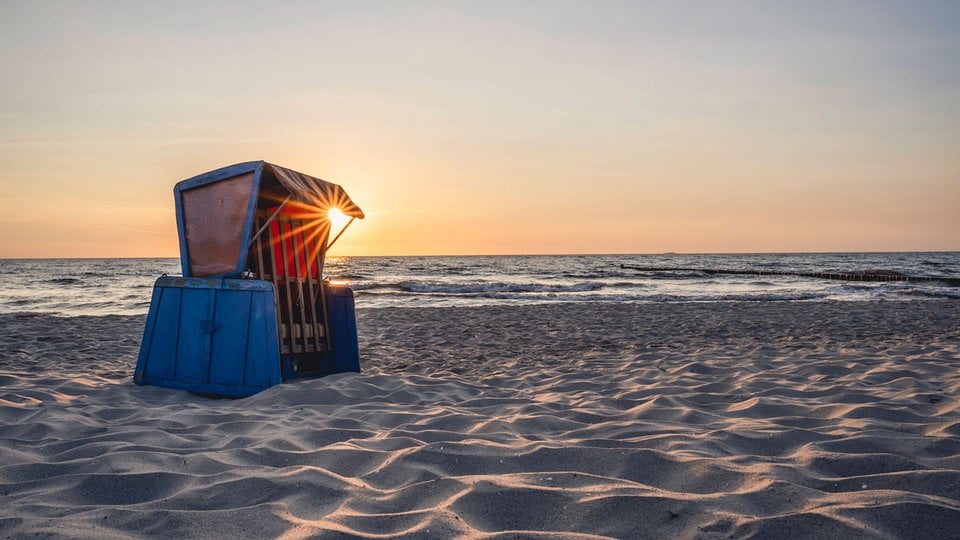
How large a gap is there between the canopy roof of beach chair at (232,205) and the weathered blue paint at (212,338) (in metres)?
0.29

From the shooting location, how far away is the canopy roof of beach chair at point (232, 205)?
5.61 meters

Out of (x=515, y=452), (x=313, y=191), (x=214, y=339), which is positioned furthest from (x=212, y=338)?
(x=515, y=452)

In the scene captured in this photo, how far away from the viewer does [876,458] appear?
305cm

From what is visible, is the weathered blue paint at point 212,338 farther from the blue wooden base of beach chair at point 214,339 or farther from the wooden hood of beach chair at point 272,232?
the wooden hood of beach chair at point 272,232

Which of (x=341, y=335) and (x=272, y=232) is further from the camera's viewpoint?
(x=341, y=335)

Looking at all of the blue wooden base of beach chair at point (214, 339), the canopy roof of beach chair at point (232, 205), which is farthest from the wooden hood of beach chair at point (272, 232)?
the blue wooden base of beach chair at point (214, 339)

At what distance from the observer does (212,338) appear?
224 inches

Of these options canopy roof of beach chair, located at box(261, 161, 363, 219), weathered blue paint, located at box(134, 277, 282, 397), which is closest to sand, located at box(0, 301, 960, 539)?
weathered blue paint, located at box(134, 277, 282, 397)

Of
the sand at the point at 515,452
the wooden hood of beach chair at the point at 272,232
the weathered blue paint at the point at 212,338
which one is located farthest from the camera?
the wooden hood of beach chair at the point at 272,232

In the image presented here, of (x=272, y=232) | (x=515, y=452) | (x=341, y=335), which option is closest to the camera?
(x=515, y=452)

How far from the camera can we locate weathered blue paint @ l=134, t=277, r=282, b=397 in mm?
5531

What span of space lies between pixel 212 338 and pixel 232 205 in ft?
4.34

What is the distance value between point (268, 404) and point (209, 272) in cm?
176

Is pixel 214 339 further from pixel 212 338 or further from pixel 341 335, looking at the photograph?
pixel 341 335
